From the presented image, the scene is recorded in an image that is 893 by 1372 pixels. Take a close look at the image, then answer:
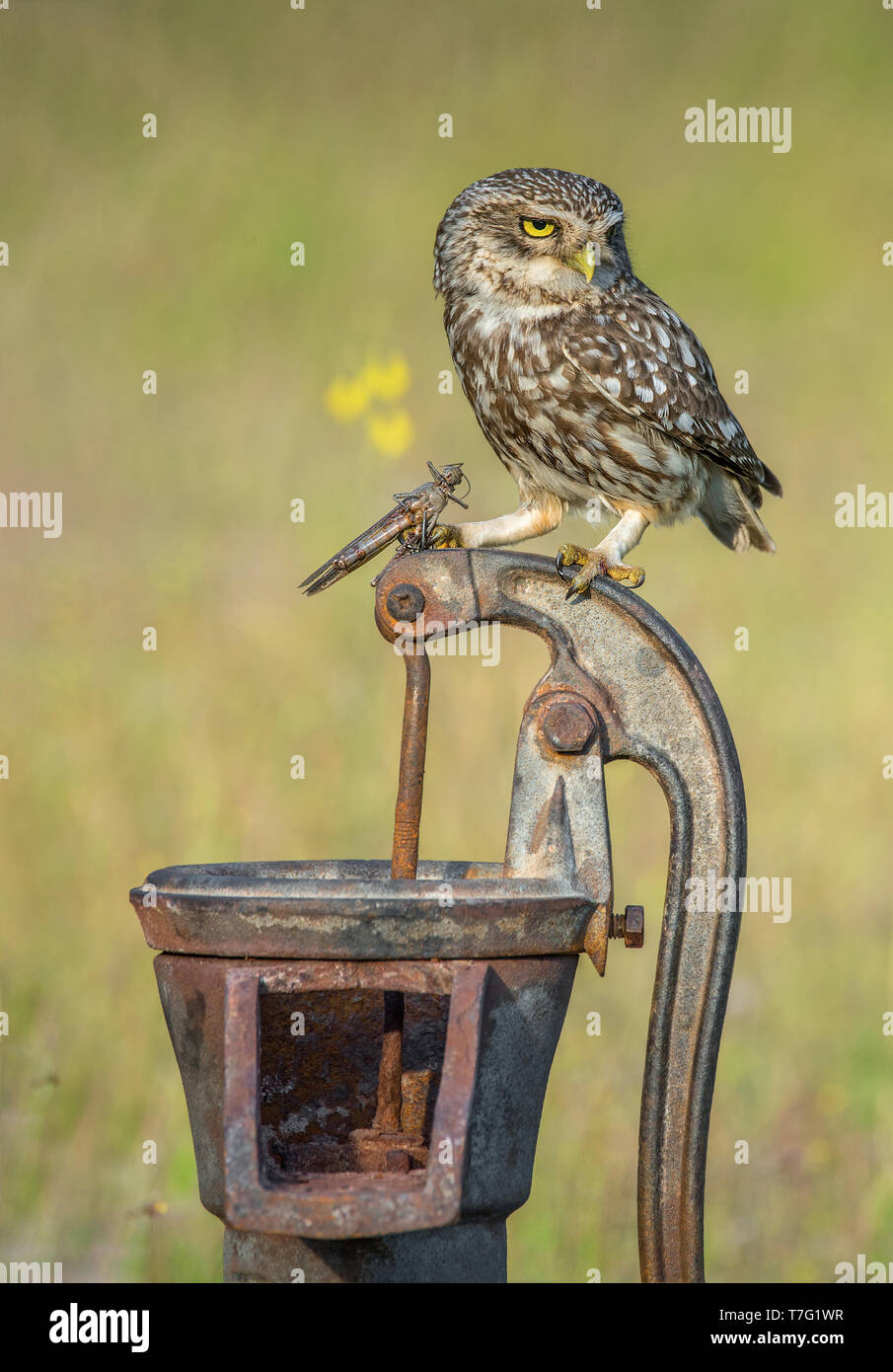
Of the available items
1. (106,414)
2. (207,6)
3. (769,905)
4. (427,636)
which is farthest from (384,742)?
(207,6)

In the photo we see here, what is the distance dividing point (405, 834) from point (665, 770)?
0.38 meters

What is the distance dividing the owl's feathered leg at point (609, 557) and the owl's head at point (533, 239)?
1.61 feet

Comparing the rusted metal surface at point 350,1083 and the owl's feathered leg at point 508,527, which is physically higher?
the owl's feathered leg at point 508,527

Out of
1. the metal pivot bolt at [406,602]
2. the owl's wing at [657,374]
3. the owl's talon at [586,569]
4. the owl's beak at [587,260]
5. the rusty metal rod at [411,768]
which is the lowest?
the rusty metal rod at [411,768]

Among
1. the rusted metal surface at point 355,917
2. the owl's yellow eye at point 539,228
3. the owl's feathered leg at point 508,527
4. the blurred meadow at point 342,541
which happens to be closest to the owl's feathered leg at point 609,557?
the owl's feathered leg at point 508,527

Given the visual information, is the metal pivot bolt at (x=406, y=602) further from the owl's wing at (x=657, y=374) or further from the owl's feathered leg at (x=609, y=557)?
the owl's wing at (x=657, y=374)

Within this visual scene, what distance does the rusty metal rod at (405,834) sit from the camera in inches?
80.0

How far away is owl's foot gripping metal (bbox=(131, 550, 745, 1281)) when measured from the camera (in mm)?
1870

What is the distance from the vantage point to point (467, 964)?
6.24ft

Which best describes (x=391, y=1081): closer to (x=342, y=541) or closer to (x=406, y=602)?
(x=406, y=602)

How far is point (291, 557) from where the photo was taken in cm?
561

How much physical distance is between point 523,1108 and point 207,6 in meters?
6.28

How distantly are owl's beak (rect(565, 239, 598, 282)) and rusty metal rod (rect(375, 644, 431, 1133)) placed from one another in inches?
48.6
